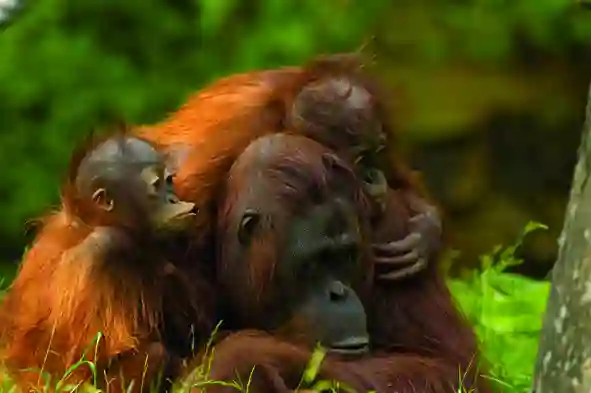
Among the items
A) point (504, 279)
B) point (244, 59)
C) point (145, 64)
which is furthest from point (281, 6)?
point (504, 279)

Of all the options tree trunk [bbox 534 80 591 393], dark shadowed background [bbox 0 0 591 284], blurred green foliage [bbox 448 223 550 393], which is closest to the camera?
tree trunk [bbox 534 80 591 393]

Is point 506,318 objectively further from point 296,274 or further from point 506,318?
point 296,274

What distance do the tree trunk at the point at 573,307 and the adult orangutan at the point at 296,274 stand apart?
281 mm

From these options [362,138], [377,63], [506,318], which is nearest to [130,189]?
[362,138]

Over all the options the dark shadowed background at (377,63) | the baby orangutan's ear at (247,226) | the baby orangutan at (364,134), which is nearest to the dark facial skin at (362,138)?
the baby orangutan at (364,134)

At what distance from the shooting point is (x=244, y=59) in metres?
5.15

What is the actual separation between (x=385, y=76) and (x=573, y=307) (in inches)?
118

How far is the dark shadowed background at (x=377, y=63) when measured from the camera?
5.17m

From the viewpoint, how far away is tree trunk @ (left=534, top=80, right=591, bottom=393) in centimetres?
259

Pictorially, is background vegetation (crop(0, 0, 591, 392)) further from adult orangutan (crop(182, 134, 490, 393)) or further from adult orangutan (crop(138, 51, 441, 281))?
adult orangutan (crop(182, 134, 490, 393))

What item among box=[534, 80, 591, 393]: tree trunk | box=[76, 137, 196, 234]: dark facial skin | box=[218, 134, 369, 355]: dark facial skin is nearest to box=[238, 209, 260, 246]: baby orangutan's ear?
box=[218, 134, 369, 355]: dark facial skin

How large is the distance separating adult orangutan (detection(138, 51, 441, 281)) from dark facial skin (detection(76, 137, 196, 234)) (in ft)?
0.34

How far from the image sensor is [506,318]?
3939 millimetres

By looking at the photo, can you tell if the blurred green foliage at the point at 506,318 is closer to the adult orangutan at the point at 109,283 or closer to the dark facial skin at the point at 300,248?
the dark facial skin at the point at 300,248
